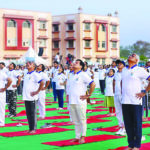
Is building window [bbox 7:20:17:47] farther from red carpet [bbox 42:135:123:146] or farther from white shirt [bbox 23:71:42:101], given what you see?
red carpet [bbox 42:135:123:146]

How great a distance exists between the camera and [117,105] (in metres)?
10.3

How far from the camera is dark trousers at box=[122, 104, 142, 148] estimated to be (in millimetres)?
7590

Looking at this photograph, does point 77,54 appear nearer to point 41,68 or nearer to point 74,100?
point 41,68

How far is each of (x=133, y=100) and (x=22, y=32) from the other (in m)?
45.0

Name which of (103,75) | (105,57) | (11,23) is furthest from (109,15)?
(103,75)

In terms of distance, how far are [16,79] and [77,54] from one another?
43849 millimetres

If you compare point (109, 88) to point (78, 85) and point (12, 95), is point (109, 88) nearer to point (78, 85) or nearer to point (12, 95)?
point (12, 95)

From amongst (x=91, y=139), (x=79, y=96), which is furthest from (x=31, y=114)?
(x=79, y=96)

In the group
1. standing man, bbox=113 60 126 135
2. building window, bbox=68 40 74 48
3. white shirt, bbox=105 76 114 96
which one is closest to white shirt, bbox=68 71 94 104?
standing man, bbox=113 60 126 135

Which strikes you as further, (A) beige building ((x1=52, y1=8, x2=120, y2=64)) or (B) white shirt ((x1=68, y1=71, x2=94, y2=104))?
(A) beige building ((x1=52, y1=8, x2=120, y2=64))

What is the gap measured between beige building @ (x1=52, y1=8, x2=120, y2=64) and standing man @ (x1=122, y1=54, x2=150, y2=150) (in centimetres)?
5006

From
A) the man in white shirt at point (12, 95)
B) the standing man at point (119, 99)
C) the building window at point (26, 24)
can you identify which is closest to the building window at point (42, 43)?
the building window at point (26, 24)

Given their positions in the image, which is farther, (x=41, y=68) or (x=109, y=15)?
(x=109, y=15)

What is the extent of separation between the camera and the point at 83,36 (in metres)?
58.3
